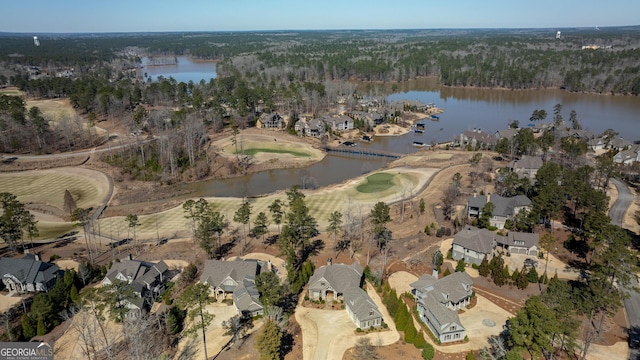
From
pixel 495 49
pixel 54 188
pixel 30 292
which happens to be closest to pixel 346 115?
pixel 54 188

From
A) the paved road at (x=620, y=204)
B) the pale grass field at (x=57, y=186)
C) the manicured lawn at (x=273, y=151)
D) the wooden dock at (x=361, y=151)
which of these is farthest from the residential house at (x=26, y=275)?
the paved road at (x=620, y=204)

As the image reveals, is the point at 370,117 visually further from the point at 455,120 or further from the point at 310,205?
the point at 310,205

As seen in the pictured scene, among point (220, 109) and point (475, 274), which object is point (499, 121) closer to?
point (220, 109)

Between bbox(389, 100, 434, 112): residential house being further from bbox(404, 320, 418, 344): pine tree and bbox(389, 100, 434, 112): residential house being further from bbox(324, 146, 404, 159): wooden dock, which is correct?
bbox(404, 320, 418, 344): pine tree

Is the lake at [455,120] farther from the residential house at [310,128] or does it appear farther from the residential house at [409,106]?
the residential house at [310,128]

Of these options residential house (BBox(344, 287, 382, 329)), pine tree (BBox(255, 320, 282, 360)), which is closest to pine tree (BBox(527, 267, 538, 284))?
residential house (BBox(344, 287, 382, 329))

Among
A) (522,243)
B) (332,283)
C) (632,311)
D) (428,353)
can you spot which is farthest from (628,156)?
(428,353)
